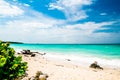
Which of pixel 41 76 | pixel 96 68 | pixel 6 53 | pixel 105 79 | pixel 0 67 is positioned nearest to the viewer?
pixel 0 67

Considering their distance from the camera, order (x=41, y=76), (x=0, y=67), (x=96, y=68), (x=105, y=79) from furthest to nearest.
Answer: (x=96, y=68), (x=105, y=79), (x=41, y=76), (x=0, y=67)

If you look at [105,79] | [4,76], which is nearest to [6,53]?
[4,76]

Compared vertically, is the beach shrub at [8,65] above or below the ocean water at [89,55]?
above

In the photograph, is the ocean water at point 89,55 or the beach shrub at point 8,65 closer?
the beach shrub at point 8,65

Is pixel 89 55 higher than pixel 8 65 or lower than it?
lower

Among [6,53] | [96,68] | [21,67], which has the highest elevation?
[6,53]

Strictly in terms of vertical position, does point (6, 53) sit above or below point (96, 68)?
above

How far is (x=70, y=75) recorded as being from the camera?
400 inches

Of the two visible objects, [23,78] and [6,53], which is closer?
[6,53]

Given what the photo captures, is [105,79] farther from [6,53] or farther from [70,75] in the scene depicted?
[6,53]

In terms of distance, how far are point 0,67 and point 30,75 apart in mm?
4225

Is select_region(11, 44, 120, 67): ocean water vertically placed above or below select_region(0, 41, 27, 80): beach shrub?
below

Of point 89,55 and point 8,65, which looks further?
point 89,55

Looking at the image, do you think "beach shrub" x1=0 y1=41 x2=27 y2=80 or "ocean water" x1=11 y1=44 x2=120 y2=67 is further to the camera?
"ocean water" x1=11 y1=44 x2=120 y2=67
